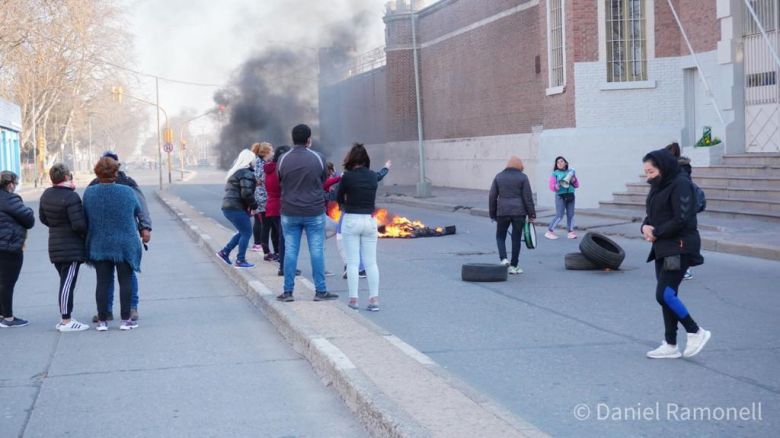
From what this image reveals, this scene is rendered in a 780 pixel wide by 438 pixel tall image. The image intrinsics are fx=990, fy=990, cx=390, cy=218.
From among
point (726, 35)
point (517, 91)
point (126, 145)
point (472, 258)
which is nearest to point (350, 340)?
point (472, 258)

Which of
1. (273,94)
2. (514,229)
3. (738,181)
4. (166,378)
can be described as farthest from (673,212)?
(273,94)

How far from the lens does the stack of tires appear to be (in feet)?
44.1

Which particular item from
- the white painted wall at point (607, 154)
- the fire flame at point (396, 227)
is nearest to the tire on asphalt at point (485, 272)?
the fire flame at point (396, 227)

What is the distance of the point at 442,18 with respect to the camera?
136ft

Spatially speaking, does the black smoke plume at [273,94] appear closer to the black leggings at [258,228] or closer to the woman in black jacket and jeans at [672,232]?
the black leggings at [258,228]

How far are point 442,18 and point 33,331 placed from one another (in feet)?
110

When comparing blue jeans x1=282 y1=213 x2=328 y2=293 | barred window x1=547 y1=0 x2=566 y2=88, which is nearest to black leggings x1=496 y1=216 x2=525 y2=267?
blue jeans x1=282 y1=213 x2=328 y2=293

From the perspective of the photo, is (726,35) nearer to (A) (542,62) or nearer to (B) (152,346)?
(A) (542,62)

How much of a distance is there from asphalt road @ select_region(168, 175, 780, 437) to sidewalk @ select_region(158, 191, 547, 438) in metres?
0.41

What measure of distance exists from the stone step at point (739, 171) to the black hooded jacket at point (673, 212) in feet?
45.4

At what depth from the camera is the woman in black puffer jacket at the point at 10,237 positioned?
988 centimetres

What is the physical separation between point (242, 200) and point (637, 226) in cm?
935

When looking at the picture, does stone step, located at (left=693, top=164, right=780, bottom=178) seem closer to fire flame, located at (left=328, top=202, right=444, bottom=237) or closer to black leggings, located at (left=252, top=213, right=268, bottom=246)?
fire flame, located at (left=328, top=202, right=444, bottom=237)

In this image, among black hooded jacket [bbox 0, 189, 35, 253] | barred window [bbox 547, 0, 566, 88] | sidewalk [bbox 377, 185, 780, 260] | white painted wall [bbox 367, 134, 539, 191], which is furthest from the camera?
white painted wall [bbox 367, 134, 539, 191]
